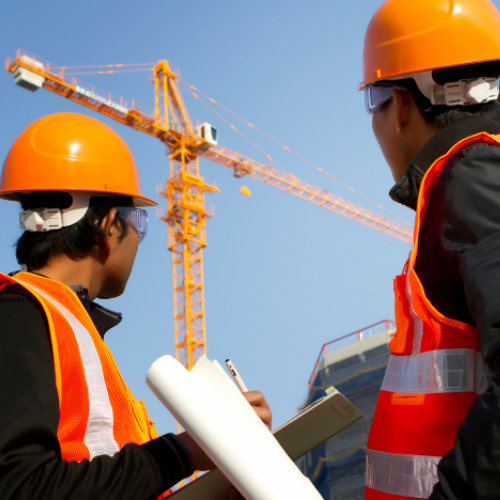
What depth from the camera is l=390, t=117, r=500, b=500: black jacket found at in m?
1.28

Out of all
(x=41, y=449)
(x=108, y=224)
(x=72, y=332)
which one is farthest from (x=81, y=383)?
(x=108, y=224)

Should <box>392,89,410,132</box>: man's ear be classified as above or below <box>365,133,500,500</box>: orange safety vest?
above

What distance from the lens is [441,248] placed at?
5.22 feet

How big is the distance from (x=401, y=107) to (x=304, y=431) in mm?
1162

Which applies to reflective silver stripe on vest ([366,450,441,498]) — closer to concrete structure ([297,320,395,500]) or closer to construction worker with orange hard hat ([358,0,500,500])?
construction worker with orange hard hat ([358,0,500,500])

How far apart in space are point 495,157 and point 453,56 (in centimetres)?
59

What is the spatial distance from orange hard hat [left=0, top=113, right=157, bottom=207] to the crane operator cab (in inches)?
1560

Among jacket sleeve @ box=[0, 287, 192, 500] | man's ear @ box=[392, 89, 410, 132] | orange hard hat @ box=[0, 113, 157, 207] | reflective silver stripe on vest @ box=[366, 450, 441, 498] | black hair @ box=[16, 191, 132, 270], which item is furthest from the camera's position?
orange hard hat @ box=[0, 113, 157, 207]

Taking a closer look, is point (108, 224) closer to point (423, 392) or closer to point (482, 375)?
point (423, 392)

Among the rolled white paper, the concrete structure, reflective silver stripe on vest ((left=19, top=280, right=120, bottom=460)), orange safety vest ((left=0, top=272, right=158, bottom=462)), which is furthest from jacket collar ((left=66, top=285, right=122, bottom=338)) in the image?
A: the concrete structure

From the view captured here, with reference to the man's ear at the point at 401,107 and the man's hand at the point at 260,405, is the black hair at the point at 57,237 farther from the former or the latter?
the man's ear at the point at 401,107

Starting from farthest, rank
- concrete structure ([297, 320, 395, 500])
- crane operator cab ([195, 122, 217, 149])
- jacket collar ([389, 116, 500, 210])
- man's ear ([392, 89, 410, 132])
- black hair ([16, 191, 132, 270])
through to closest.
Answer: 1. crane operator cab ([195, 122, 217, 149])
2. concrete structure ([297, 320, 395, 500])
3. black hair ([16, 191, 132, 270])
4. man's ear ([392, 89, 410, 132])
5. jacket collar ([389, 116, 500, 210])

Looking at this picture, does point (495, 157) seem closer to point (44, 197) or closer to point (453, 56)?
point (453, 56)

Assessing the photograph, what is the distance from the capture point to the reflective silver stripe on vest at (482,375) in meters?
1.54
